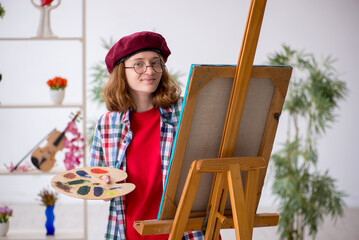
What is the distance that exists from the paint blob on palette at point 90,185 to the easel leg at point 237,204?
0.33 m

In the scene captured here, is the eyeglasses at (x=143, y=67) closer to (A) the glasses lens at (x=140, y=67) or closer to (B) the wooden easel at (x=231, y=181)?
(A) the glasses lens at (x=140, y=67)

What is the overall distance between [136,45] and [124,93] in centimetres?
22

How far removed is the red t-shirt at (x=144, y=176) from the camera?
1.66 m

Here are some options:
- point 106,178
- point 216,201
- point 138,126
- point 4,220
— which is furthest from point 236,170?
point 4,220

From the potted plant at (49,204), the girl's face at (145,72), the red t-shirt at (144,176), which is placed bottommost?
the potted plant at (49,204)

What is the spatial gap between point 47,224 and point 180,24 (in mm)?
2840

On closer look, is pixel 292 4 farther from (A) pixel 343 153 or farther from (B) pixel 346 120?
(A) pixel 343 153

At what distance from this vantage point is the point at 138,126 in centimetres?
173

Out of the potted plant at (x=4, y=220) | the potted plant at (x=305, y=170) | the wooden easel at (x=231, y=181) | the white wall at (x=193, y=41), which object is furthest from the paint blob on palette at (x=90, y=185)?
the white wall at (x=193, y=41)

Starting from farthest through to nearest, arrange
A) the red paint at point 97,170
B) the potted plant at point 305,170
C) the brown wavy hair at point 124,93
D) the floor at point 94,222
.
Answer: the floor at point 94,222
the potted plant at point 305,170
the brown wavy hair at point 124,93
the red paint at point 97,170

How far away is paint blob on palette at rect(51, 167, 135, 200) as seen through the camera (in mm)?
1326

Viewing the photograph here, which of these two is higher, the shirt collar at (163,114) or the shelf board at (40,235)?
the shirt collar at (163,114)

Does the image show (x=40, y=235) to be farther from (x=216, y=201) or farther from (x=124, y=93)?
(x=216, y=201)

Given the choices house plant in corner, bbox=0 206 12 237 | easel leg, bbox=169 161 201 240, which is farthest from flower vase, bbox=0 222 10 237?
easel leg, bbox=169 161 201 240
